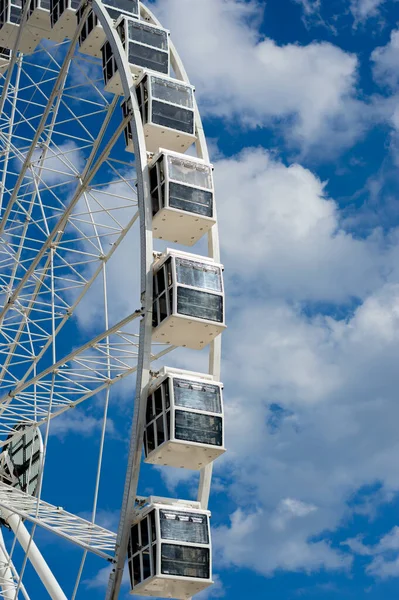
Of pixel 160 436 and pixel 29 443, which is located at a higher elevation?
pixel 29 443

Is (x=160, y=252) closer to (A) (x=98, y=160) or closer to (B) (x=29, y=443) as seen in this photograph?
(A) (x=98, y=160)

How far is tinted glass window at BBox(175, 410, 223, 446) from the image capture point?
26.8m

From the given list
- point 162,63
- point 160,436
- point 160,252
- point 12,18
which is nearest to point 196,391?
point 160,436

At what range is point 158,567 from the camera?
25.6 m

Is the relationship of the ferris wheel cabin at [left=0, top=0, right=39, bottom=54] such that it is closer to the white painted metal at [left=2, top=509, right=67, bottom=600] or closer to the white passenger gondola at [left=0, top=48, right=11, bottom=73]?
the white passenger gondola at [left=0, top=48, right=11, bottom=73]

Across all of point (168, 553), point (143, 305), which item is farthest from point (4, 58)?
point (168, 553)

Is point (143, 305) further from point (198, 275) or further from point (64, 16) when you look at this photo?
point (64, 16)

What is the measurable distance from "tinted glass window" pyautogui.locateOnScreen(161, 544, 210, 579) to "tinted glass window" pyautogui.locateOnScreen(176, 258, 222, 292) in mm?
6159

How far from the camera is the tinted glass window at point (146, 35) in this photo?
3231cm

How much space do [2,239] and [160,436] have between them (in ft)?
36.3

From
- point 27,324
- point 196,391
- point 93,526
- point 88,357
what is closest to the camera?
point 196,391

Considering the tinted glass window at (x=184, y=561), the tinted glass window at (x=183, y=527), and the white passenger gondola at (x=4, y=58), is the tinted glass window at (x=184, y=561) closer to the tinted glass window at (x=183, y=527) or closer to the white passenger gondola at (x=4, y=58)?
the tinted glass window at (x=183, y=527)

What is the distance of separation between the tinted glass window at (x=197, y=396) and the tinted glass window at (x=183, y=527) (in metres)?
2.45

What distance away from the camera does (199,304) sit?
28.2m
